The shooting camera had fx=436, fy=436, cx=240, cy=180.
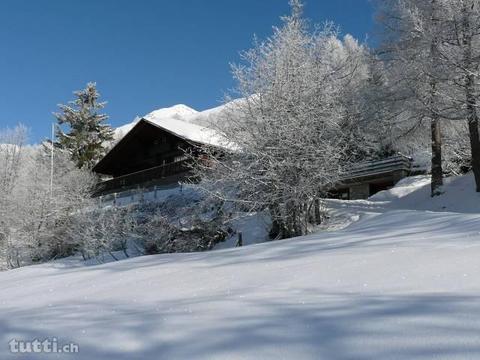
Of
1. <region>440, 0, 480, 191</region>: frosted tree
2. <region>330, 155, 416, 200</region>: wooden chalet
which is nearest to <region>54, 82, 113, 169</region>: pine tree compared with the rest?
<region>330, 155, 416, 200</region>: wooden chalet

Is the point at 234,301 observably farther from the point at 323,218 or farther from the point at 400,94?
the point at 400,94

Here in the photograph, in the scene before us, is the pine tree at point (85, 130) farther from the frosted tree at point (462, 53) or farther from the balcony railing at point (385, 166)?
the frosted tree at point (462, 53)

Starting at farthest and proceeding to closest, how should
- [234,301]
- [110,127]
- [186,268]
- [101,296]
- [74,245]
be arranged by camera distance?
[110,127]
[74,245]
[186,268]
[101,296]
[234,301]

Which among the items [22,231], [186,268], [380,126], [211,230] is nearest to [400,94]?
[380,126]

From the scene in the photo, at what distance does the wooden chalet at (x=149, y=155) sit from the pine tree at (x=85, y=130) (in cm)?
467

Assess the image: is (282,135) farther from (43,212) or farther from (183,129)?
(43,212)

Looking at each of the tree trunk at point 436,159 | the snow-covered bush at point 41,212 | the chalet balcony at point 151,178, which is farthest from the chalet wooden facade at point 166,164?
the tree trunk at point 436,159

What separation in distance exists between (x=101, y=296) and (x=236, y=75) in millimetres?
10777

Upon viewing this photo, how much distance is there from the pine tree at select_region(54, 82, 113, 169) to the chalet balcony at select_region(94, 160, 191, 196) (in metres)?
5.81

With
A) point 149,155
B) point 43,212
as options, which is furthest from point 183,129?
point 43,212

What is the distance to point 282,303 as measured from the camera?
388cm

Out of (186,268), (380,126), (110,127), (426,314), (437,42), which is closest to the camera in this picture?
(426,314)

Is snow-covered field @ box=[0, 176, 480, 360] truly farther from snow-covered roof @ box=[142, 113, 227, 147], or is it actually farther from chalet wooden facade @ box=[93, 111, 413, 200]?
snow-covered roof @ box=[142, 113, 227, 147]

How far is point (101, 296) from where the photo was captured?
5.25m
